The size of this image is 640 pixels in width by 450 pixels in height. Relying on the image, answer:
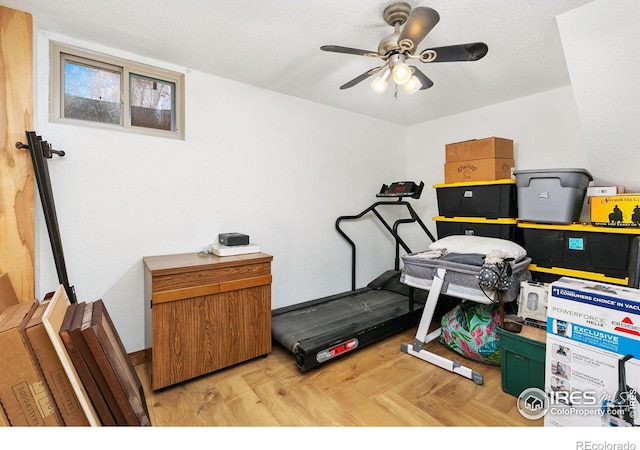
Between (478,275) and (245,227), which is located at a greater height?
(245,227)

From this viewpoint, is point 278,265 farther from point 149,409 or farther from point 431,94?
point 431,94

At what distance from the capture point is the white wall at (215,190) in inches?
83.5

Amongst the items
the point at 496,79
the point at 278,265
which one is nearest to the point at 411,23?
the point at 496,79

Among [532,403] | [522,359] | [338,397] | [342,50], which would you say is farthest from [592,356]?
[342,50]

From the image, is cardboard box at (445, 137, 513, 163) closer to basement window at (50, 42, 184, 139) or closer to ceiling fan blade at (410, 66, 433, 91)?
ceiling fan blade at (410, 66, 433, 91)

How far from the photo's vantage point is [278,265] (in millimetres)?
3111

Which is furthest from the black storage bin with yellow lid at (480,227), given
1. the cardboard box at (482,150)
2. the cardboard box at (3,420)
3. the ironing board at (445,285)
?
the cardboard box at (3,420)

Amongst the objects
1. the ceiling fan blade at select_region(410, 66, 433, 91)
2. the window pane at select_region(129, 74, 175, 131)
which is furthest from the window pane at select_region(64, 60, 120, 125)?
the ceiling fan blade at select_region(410, 66, 433, 91)

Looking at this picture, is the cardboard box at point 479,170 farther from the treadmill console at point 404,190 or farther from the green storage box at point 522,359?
the green storage box at point 522,359

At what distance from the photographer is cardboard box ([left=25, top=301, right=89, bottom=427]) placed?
4.51 feet

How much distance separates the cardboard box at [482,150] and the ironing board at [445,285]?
104cm

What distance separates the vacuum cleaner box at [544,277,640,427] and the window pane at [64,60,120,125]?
3.23 metres

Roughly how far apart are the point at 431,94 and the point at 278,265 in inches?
94.1

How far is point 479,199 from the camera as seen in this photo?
9.50ft
